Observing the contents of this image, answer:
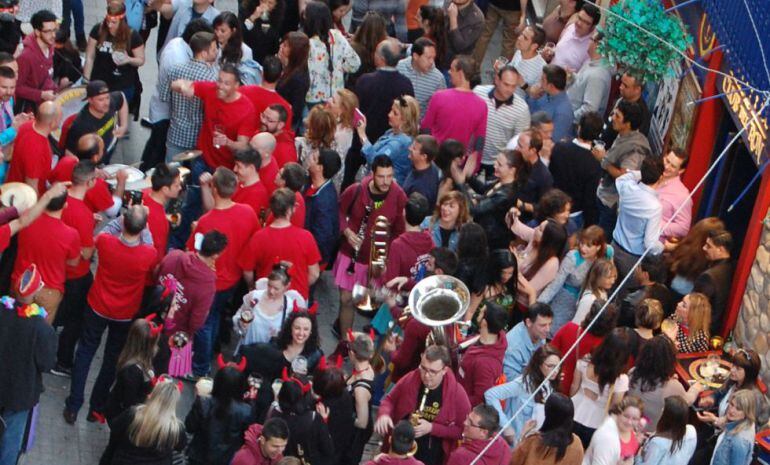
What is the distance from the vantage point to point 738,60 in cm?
1250

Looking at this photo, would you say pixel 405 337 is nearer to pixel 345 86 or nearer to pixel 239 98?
pixel 239 98

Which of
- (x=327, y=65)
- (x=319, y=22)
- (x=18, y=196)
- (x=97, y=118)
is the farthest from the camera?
(x=327, y=65)

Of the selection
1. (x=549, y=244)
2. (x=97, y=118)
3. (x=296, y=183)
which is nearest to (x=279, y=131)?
(x=296, y=183)

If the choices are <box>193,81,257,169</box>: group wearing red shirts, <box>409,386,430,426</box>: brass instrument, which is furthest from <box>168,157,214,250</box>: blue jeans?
<box>409,386,430,426</box>: brass instrument

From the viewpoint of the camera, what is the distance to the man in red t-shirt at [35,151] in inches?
458

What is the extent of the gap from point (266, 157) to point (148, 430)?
3413 millimetres

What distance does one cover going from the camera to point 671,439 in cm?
966

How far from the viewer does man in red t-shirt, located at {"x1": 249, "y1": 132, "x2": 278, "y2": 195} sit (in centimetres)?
1190

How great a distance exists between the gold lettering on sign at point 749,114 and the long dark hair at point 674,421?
9.05ft

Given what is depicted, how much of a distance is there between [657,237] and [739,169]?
1.34 metres

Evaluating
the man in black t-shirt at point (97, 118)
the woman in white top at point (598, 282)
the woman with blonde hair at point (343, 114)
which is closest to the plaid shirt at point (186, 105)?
the man in black t-shirt at point (97, 118)

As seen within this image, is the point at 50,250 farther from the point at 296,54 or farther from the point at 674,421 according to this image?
the point at 674,421

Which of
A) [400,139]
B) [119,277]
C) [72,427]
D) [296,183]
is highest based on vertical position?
[296,183]

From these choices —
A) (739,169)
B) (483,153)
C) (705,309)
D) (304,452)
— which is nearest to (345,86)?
(483,153)
